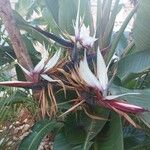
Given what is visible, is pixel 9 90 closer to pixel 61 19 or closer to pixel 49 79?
pixel 61 19

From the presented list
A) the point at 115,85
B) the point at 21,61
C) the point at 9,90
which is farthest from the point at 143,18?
the point at 9,90

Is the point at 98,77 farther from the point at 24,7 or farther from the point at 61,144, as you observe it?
the point at 24,7

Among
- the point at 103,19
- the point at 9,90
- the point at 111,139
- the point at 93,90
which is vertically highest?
the point at 103,19

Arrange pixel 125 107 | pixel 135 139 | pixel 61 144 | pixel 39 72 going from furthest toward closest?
pixel 135 139 → pixel 61 144 → pixel 39 72 → pixel 125 107

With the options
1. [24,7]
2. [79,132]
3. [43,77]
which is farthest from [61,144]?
[24,7]

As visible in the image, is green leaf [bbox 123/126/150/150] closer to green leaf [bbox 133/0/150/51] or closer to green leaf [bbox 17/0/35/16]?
green leaf [bbox 133/0/150/51]

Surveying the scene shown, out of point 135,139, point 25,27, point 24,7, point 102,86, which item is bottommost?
point 135,139
